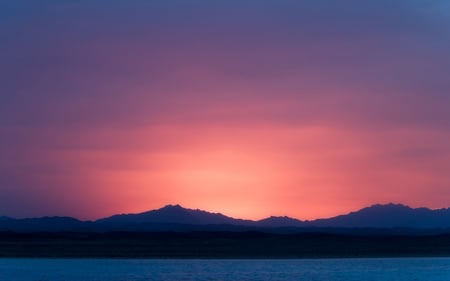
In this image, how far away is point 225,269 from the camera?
50.3m

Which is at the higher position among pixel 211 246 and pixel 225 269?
pixel 211 246

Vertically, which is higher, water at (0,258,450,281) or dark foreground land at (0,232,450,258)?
dark foreground land at (0,232,450,258)

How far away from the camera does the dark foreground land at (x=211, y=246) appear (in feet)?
214

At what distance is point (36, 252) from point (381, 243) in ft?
Result: 86.5

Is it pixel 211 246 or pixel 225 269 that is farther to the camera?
pixel 211 246

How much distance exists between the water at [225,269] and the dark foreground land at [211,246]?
5460 mm

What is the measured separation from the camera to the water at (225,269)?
45.7 m

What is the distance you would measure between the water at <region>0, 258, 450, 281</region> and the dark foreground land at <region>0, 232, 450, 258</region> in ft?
17.9

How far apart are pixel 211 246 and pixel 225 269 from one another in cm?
2215

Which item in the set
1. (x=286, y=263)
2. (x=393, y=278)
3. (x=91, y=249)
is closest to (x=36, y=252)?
(x=91, y=249)

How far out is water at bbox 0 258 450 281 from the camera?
45688 millimetres

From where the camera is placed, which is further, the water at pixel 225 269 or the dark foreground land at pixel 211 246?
the dark foreground land at pixel 211 246

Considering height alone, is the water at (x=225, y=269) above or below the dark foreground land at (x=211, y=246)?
below

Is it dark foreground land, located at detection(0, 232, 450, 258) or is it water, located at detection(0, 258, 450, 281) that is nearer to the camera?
water, located at detection(0, 258, 450, 281)
